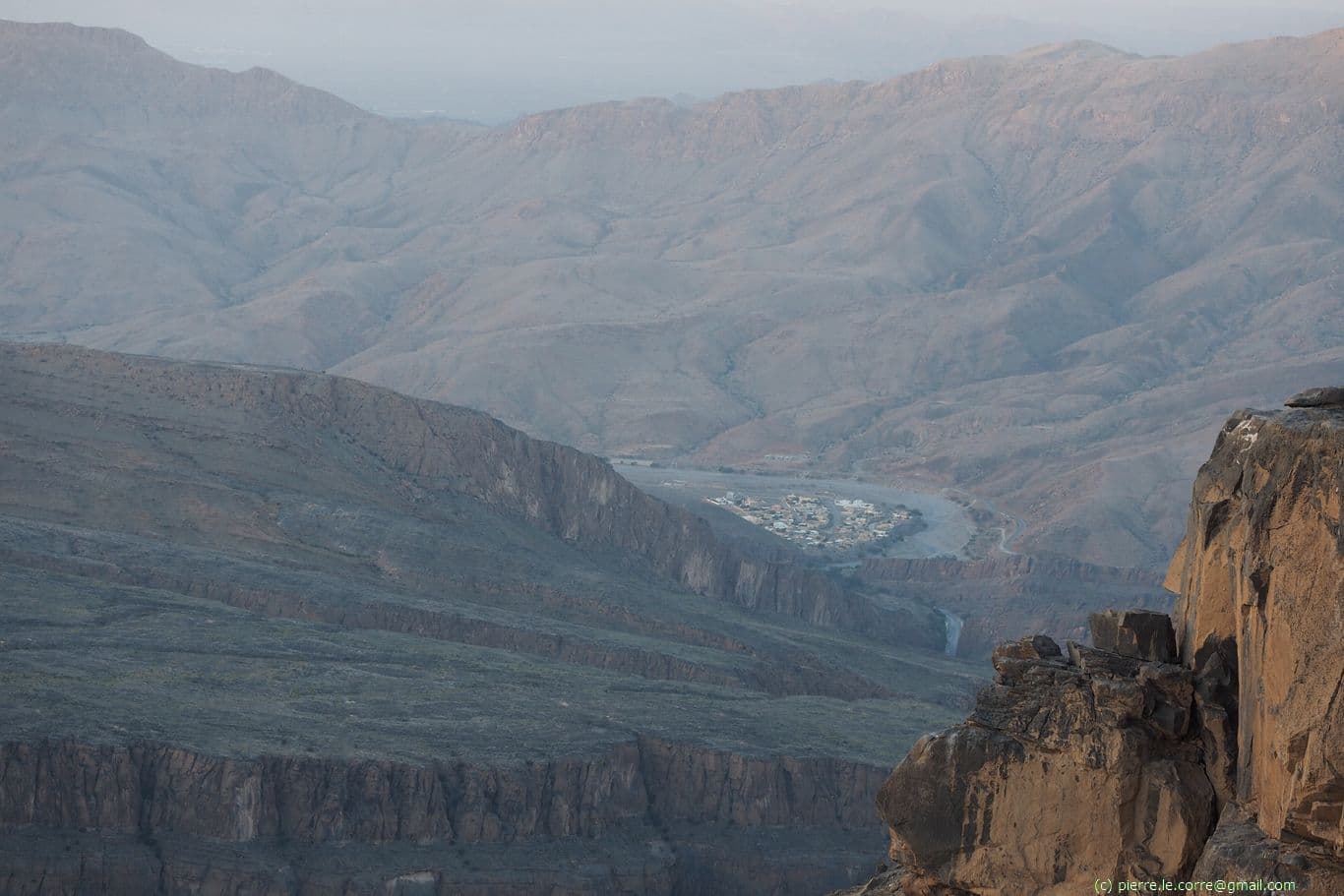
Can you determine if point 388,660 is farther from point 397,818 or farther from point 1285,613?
point 1285,613

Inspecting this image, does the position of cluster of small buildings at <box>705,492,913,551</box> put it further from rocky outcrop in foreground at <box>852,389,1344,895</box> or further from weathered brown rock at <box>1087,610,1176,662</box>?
rocky outcrop in foreground at <box>852,389,1344,895</box>

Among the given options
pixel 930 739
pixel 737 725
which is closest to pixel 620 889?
pixel 737 725

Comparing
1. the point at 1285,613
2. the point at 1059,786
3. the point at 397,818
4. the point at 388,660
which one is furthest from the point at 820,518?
the point at 1285,613

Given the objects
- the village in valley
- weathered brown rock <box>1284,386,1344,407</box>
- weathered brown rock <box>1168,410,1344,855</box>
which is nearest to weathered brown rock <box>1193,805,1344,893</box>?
weathered brown rock <box>1168,410,1344,855</box>

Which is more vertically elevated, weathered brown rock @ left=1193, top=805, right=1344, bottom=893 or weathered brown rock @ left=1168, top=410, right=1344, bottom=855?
weathered brown rock @ left=1168, top=410, right=1344, bottom=855

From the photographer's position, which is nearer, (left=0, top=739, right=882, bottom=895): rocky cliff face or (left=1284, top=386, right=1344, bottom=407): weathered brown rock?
(left=1284, top=386, right=1344, bottom=407): weathered brown rock

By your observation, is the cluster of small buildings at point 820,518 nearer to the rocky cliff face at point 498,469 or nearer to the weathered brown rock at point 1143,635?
the rocky cliff face at point 498,469

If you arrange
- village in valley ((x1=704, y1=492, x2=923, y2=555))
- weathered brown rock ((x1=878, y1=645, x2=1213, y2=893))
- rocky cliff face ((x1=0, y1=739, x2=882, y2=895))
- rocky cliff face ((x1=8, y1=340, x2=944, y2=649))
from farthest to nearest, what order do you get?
1. village in valley ((x1=704, y1=492, x2=923, y2=555))
2. rocky cliff face ((x1=8, y1=340, x2=944, y2=649))
3. rocky cliff face ((x1=0, y1=739, x2=882, y2=895))
4. weathered brown rock ((x1=878, y1=645, x2=1213, y2=893))
